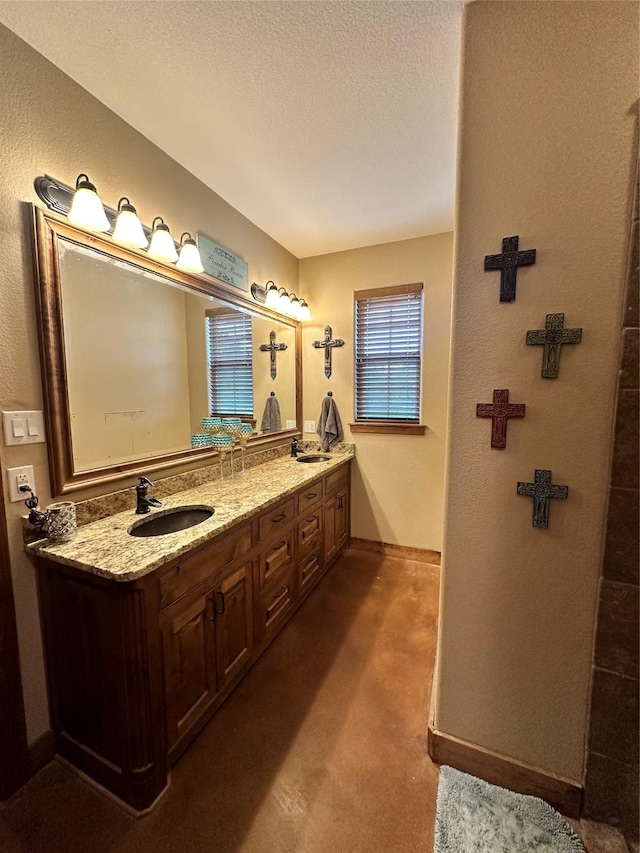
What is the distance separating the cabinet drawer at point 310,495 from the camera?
2.17 m

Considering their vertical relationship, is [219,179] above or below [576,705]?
above

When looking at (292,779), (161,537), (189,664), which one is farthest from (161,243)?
(292,779)

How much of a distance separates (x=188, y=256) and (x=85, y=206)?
53cm

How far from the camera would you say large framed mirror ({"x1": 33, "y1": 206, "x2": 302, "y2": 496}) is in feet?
4.35

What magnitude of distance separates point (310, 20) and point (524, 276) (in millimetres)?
1160

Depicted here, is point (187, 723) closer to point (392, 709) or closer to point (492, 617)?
point (392, 709)

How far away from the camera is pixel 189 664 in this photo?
1324 millimetres

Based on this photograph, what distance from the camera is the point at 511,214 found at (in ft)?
3.61

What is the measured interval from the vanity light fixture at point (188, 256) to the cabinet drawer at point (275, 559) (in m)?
1.56

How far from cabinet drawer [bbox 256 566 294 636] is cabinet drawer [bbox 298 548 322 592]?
14 centimetres

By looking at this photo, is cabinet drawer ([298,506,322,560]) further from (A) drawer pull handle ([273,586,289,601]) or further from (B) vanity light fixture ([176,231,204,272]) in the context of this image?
(B) vanity light fixture ([176,231,204,272])

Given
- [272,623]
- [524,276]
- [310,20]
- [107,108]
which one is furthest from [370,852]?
[107,108]

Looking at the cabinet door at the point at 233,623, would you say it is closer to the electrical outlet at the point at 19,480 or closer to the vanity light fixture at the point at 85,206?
the electrical outlet at the point at 19,480

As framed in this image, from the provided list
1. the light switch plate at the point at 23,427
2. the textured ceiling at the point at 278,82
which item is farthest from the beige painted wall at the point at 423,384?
the light switch plate at the point at 23,427
